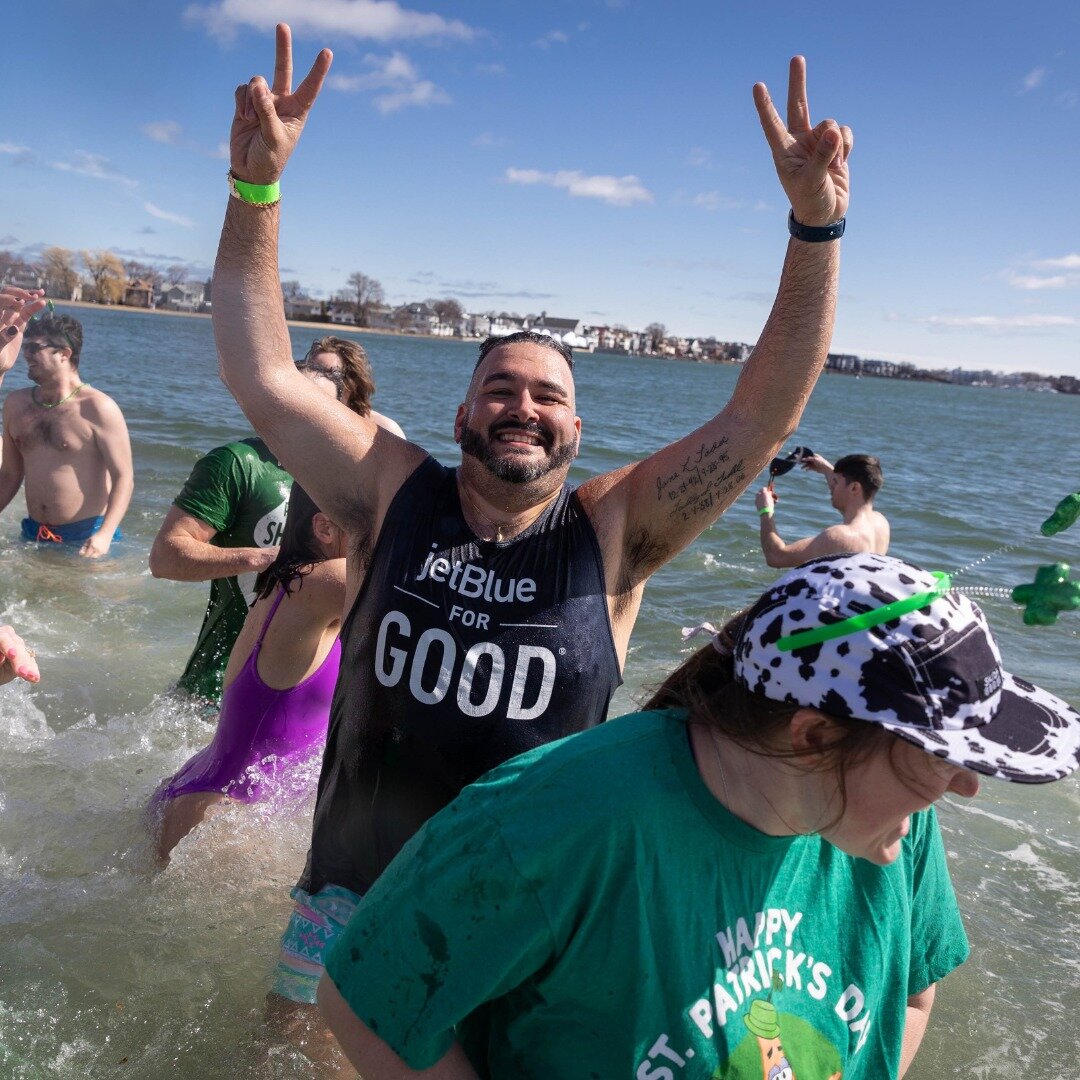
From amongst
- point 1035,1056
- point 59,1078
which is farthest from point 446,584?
point 1035,1056

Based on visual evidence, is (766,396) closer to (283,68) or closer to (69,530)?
(283,68)

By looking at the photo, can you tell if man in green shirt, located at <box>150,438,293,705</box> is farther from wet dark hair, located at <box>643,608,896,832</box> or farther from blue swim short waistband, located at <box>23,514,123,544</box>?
blue swim short waistband, located at <box>23,514,123,544</box>

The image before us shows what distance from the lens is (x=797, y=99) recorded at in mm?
2518

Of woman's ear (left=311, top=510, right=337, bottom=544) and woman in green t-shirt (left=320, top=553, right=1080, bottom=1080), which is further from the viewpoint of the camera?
woman's ear (left=311, top=510, right=337, bottom=544)

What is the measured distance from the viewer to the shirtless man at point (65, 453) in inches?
305

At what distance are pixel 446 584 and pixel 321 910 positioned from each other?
92 cm

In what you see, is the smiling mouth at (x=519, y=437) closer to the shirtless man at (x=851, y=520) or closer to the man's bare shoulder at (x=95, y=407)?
the shirtless man at (x=851, y=520)

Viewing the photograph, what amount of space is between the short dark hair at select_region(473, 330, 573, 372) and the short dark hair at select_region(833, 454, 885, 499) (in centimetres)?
447

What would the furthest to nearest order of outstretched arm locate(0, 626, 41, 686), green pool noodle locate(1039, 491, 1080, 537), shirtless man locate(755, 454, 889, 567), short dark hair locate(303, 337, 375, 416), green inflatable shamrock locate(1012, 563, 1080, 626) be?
shirtless man locate(755, 454, 889, 567), short dark hair locate(303, 337, 375, 416), outstretched arm locate(0, 626, 41, 686), green pool noodle locate(1039, 491, 1080, 537), green inflatable shamrock locate(1012, 563, 1080, 626)

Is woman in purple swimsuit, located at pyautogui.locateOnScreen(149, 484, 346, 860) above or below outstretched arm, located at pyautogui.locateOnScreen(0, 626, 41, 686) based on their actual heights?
below

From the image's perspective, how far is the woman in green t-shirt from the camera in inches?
52.9

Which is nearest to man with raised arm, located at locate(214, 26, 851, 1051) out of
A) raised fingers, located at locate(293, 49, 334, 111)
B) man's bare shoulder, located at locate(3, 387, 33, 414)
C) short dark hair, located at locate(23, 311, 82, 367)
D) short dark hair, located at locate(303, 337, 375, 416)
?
raised fingers, located at locate(293, 49, 334, 111)

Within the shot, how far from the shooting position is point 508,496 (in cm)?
262

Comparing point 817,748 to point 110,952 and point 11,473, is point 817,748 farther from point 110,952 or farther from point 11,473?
point 11,473
